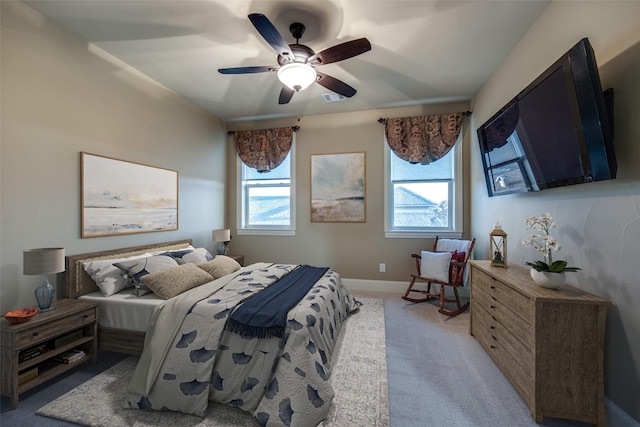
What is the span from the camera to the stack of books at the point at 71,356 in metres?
1.94

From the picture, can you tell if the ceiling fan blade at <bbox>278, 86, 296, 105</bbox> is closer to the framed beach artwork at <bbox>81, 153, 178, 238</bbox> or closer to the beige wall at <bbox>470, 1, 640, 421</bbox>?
the framed beach artwork at <bbox>81, 153, 178, 238</bbox>

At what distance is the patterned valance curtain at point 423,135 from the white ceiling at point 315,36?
0.42m

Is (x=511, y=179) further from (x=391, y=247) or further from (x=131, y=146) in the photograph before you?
(x=131, y=146)

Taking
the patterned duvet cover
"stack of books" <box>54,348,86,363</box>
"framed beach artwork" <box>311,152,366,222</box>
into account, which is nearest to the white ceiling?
"framed beach artwork" <box>311,152,366,222</box>

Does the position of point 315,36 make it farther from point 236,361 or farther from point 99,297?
point 99,297

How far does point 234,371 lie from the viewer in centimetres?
165

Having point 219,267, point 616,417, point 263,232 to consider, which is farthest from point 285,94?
point 616,417

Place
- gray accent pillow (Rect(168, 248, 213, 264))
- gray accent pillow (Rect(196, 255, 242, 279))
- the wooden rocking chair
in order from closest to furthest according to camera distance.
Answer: gray accent pillow (Rect(196, 255, 242, 279)) < gray accent pillow (Rect(168, 248, 213, 264)) < the wooden rocking chair

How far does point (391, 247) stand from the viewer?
393 centimetres

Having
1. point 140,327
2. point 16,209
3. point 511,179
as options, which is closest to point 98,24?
point 16,209

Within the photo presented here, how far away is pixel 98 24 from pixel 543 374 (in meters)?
4.13

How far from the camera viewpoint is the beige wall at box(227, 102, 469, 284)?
3896mm

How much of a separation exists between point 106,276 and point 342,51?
274cm

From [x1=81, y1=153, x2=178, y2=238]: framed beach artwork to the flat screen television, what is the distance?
12.2ft
